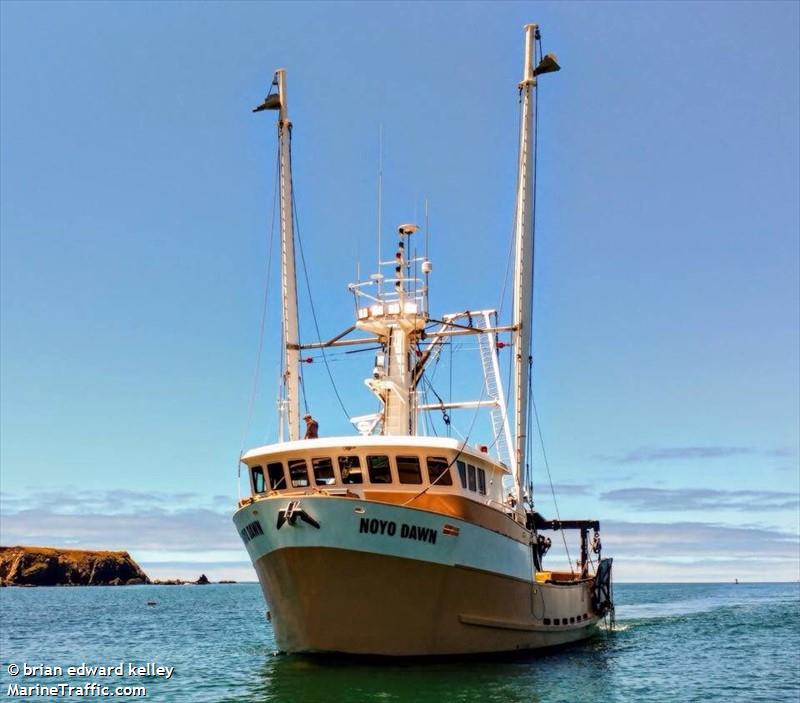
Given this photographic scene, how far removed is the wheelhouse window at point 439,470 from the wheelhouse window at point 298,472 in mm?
3818

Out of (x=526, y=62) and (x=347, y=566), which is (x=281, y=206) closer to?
(x=526, y=62)

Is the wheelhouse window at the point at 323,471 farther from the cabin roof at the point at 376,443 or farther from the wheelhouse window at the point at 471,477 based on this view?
the wheelhouse window at the point at 471,477

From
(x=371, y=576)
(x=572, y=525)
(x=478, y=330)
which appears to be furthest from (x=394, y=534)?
(x=572, y=525)

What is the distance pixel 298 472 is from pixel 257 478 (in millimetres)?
2061

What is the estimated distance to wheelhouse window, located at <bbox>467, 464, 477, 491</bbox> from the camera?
88.7ft

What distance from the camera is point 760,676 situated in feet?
90.8

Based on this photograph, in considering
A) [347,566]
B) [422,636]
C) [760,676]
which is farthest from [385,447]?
[760,676]

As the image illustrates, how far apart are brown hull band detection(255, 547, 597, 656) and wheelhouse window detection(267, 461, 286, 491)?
2414mm

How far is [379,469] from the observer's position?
26.0m

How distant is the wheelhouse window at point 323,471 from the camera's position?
26156 mm

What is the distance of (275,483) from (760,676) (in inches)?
655

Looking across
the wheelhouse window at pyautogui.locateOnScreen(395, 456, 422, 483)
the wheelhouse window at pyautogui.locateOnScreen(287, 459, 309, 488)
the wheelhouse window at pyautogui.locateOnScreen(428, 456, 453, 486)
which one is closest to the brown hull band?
the wheelhouse window at pyautogui.locateOnScreen(287, 459, 309, 488)

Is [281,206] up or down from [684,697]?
up

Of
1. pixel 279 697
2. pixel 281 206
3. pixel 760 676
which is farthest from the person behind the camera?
pixel 281 206
